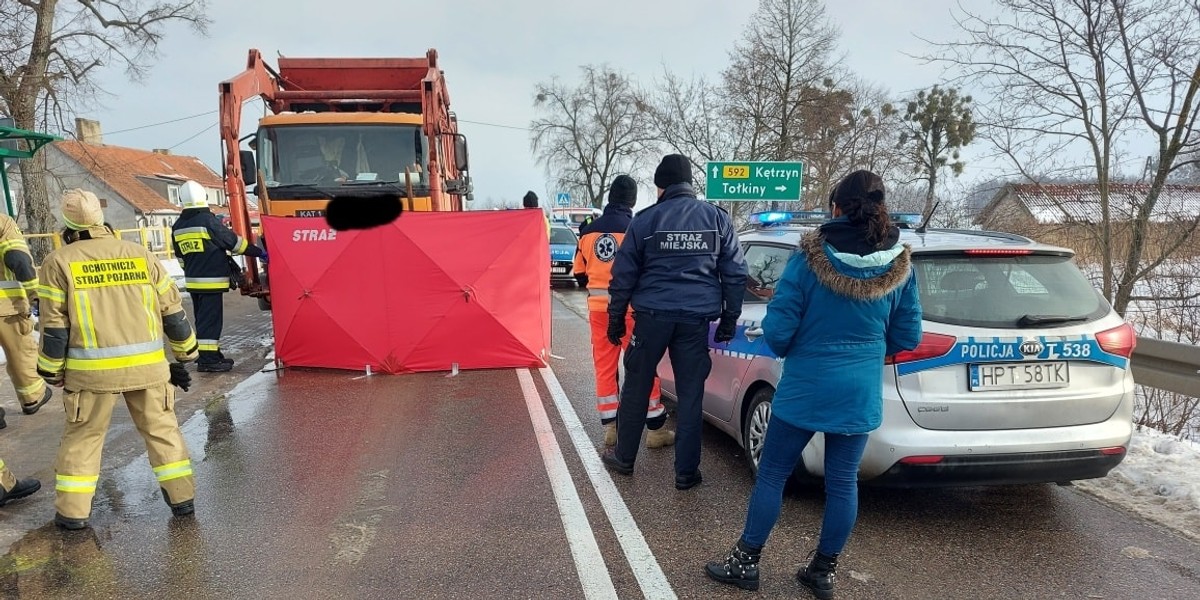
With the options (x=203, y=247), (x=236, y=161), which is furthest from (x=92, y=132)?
(x=203, y=247)

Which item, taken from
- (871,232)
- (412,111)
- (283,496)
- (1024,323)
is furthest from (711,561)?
(412,111)

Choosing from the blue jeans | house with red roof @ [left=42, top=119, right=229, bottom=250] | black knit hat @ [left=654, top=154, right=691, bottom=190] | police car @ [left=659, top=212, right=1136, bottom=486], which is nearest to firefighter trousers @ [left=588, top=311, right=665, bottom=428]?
black knit hat @ [left=654, top=154, right=691, bottom=190]

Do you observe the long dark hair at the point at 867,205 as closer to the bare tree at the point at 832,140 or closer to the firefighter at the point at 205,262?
the firefighter at the point at 205,262

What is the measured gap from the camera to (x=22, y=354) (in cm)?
508

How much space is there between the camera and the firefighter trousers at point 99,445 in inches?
139

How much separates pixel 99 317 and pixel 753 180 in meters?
12.4

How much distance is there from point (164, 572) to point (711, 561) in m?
2.60

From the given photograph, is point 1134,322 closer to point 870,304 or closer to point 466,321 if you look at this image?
point 870,304

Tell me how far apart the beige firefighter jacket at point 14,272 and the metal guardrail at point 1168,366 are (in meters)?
7.95

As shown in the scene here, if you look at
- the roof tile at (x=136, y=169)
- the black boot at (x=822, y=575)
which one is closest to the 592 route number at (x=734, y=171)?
the black boot at (x=822, y=575)

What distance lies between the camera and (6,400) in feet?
20.5

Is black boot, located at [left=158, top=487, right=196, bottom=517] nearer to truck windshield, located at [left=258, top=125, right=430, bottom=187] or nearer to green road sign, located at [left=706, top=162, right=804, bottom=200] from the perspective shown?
truck windshield, located at [left=258, top=125, right=430, bottom=187]

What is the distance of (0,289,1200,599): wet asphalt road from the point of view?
119 inches

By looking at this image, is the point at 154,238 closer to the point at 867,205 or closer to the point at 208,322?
the point at 208,322
